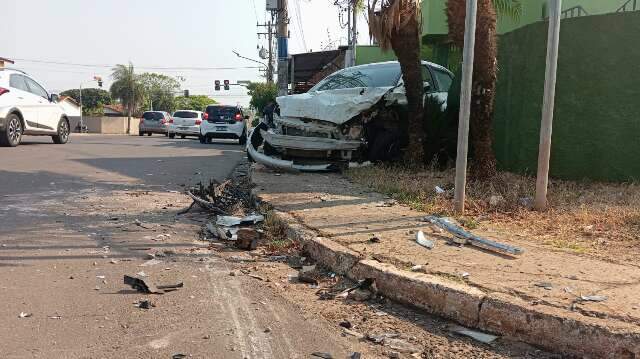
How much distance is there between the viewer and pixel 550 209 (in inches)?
232

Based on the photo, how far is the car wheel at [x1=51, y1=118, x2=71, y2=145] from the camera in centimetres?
1570

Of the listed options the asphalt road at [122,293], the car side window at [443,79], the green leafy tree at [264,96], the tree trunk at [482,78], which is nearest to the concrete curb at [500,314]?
the asphalt road at [122,293]

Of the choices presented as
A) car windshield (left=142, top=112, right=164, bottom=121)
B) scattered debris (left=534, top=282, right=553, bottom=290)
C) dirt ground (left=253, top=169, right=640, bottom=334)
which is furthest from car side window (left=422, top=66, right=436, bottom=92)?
car windshield (left=142, top=112, right=164, bottom=121)

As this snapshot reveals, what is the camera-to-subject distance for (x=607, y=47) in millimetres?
7215

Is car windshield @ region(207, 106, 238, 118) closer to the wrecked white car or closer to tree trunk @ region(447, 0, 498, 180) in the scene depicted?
the wrecked white car

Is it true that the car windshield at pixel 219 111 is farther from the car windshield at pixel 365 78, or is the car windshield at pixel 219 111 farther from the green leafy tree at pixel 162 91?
the green leafy tree at pixel 162 91

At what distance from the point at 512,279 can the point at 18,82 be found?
13674 mm

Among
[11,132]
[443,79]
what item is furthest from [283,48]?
[443,79]

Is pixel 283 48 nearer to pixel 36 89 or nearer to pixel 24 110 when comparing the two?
pixel 36 89

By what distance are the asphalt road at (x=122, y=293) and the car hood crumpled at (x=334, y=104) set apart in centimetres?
280

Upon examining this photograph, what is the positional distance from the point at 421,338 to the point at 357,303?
0.65 metres

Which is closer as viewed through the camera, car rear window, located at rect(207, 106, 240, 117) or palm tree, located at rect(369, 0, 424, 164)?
palm tree, located at rect(369, 0, 424, 164)

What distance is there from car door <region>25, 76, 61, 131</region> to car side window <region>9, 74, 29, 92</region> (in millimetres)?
229

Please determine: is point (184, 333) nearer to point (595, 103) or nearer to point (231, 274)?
point (231, 274)
